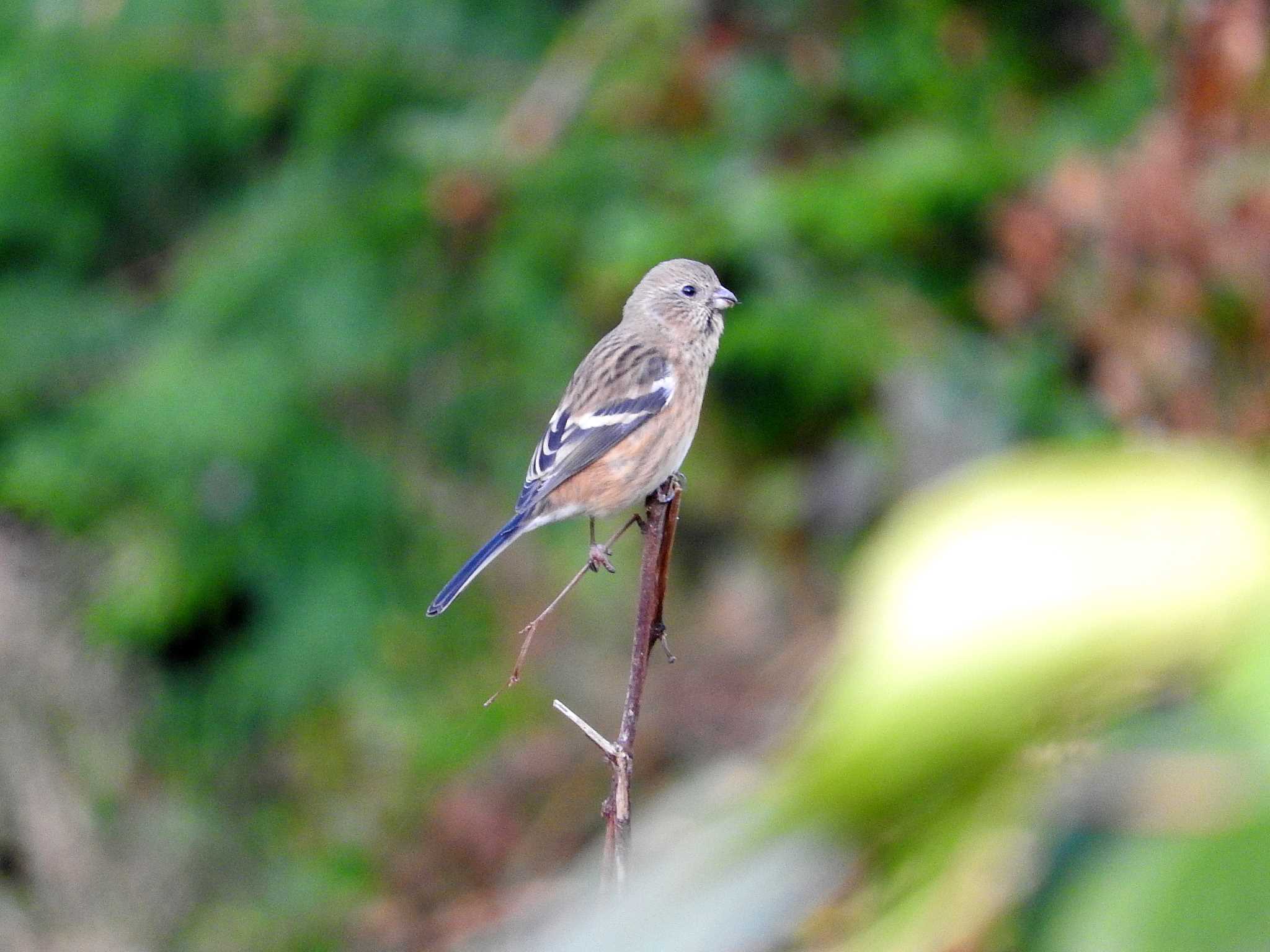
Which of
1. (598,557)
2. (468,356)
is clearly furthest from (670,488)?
Answer: (468,356)

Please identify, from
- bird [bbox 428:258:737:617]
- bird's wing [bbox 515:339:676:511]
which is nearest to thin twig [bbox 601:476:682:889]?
bird [bbox 428:258:737:617]

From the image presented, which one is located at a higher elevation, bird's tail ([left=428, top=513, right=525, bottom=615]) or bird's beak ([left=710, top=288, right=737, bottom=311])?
bird's beak ([left=710, top=288, right=737, bottom=311])

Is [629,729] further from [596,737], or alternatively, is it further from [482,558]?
[482,558]

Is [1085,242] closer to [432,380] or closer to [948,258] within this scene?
[948,258]

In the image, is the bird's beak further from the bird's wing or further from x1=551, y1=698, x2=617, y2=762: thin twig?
x1=551, y1=698, x2=617, y2=762: thin twig

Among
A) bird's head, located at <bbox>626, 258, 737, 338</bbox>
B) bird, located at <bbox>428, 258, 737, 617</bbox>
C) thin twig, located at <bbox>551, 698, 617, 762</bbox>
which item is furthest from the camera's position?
bird's head, located at <bbox>626, 258, 737, 338</bbox>

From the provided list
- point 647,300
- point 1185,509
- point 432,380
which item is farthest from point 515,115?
point 1185,509

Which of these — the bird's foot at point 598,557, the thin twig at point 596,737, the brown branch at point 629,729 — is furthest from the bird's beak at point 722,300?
the thin twig at point 596,737
